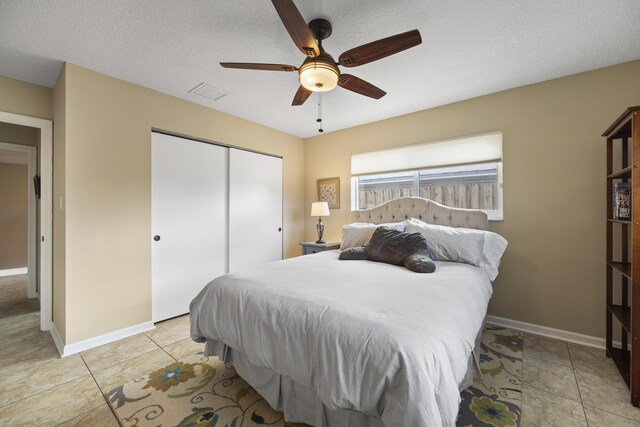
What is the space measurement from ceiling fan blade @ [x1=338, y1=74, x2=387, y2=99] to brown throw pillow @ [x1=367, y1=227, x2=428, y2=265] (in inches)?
49.3

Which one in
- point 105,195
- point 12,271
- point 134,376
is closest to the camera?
point 134,376

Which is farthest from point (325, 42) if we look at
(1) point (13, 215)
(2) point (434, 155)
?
(1) point (13, 215)

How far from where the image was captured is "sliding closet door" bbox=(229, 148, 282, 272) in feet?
12.2

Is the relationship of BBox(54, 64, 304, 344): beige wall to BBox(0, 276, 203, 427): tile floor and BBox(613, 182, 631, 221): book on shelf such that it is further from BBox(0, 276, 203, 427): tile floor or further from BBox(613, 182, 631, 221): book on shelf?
BBox(613, 182, 631, 221): book on shelf

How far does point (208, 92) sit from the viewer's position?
2953 millimetres

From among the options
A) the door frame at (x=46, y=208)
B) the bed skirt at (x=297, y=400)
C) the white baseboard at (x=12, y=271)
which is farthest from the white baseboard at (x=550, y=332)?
the white baseboard at (x=12, y=271)

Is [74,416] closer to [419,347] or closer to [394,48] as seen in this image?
[419,347]

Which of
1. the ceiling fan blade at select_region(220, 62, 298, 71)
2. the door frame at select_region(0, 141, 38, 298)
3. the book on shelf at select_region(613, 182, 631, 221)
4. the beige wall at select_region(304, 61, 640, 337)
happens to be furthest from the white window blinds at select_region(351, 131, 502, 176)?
the door frame at select_region(0, 141, 38, 298)

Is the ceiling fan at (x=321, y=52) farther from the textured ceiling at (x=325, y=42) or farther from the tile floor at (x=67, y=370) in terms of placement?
the tile floor at (x=67, y=370)

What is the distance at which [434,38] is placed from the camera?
202cm

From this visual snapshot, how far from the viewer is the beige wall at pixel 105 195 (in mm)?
2385

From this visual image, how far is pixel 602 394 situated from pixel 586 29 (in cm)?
250

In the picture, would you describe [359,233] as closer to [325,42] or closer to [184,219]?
[325,42]

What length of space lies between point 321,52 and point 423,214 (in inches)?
84.9
